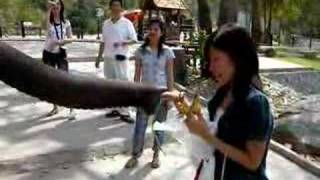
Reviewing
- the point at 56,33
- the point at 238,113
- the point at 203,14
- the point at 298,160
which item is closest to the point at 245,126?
the point at 238,113

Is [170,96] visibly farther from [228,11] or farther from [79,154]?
[228,11]

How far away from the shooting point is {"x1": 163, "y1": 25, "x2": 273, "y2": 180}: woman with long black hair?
2.33 m

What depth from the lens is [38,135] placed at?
21.6 ft

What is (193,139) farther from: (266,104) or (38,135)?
(38,135)

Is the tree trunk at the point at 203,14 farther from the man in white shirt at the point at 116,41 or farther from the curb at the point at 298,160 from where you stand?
the curb at the point at 298,160

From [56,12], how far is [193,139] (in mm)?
4879

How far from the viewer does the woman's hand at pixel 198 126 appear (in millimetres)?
2373

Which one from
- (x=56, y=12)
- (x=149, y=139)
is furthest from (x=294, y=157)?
(x=56, y=12)

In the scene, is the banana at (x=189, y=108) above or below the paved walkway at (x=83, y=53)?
above

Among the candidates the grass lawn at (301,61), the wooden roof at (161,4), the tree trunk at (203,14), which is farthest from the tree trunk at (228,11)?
the wooden roof at (161,4)

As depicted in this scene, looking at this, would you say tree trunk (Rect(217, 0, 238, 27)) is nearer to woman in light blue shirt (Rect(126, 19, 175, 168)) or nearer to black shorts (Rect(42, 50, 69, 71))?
black shorts (Rect(42, 50, 69, 71))

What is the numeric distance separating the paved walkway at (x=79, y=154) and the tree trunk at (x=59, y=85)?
9.36 ft

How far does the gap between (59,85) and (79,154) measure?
12.7ft

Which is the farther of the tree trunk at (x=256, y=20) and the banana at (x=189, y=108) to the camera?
the tree trunk at (x=256, y=20)
